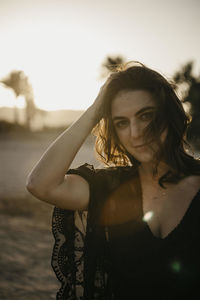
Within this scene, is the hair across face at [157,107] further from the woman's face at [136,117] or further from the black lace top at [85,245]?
the black lace top at [85,245]

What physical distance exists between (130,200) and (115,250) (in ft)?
1.07

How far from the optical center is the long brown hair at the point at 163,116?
2014mm

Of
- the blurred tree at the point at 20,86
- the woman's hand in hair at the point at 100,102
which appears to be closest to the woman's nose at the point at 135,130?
the woman's hand in hair at the point at 100,102

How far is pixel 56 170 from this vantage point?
6.22ft

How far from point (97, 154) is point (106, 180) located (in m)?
0.42

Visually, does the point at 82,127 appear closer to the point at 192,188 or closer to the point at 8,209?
the point at 192,188

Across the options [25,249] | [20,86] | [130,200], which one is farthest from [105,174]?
[20,86]

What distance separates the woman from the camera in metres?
1.75

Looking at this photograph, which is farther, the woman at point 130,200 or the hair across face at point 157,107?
the hair across face at point 157,107

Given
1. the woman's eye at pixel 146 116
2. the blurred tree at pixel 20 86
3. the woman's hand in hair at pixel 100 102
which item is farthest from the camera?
the blurred tree at pixel 20 86

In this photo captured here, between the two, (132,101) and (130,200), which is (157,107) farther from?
(130,200)

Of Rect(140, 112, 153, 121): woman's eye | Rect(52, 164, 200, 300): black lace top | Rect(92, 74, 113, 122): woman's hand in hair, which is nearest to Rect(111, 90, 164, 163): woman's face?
Rect(140, 112, 153, 121): woman's eye

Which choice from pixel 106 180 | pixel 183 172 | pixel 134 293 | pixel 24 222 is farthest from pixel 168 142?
pixel 24 222

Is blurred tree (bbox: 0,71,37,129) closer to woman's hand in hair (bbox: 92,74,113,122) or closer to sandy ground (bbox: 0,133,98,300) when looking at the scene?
sandy ground (bbox: 0,133,98,300)
